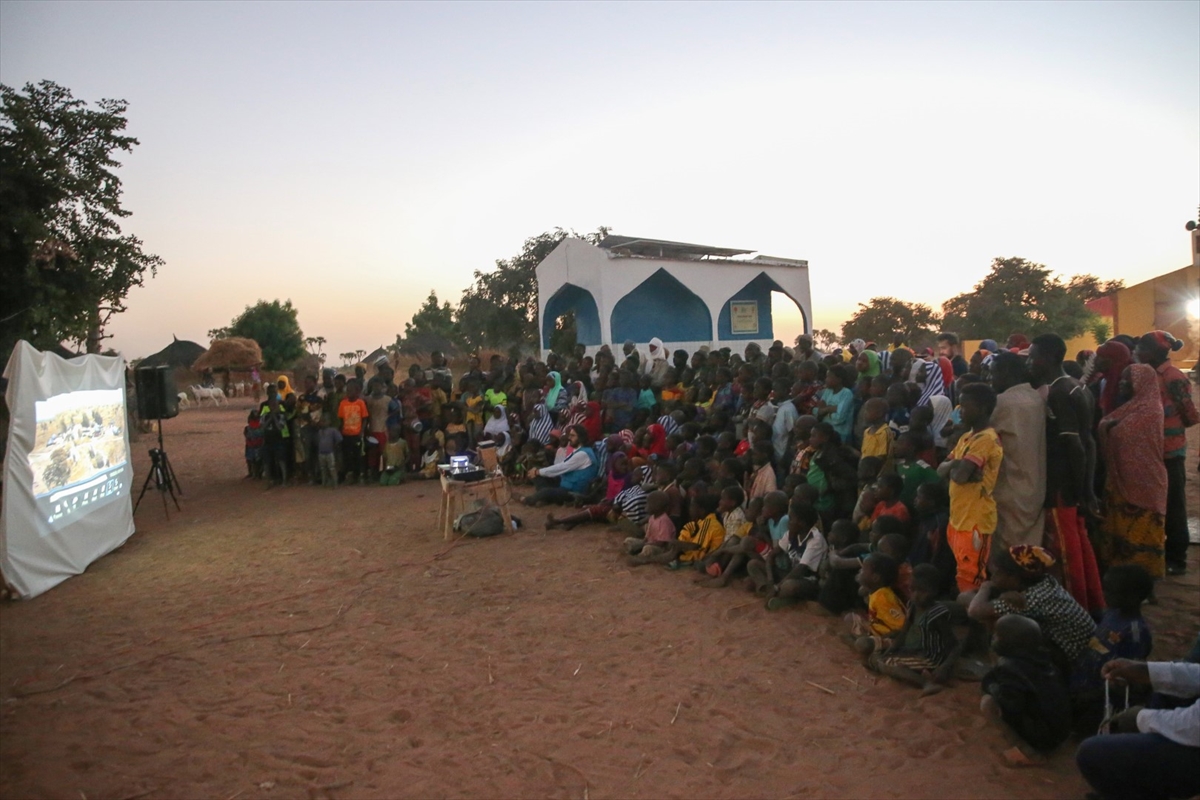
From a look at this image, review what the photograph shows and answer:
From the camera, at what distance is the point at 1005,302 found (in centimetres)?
2228

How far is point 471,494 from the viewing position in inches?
328

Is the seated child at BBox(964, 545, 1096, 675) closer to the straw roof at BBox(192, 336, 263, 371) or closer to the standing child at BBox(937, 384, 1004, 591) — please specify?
the standing child at BBox(937, 384, 1004, 591)

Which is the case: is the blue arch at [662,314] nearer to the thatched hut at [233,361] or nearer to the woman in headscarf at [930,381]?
the woman in headscarf at [930,381]

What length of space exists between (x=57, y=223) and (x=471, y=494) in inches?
338

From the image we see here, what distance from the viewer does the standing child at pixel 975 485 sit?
172 inches

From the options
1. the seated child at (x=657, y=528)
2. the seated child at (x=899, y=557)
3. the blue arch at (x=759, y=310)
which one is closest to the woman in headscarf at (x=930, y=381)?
the seated child at (x=899, y=557)

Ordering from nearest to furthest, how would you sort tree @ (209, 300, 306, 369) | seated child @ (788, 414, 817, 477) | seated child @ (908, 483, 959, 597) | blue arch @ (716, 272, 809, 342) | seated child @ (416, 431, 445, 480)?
1. seated child @ (908, 483, 959, 597)
2. seated child @ (788, 414, 817, 477)
3. seated child @ (416, 431, 445, 480)
4. blue arch @ (716, 272, 809, 342)
5. tree @ (209, 300, 306, 369)

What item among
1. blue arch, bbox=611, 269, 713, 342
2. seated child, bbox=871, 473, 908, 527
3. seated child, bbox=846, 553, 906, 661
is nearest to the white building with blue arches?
blue arch, bbox=611, 269, 713, 342

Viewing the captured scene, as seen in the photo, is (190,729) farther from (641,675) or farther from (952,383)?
(952,383)

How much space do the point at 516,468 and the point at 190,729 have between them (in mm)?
7180

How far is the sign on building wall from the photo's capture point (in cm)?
1948

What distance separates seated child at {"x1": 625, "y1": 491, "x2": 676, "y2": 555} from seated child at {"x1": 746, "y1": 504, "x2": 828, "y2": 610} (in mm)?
1317

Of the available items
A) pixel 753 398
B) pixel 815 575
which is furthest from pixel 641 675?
pixel 753 398

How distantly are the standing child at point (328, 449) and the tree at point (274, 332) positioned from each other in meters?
29.0
